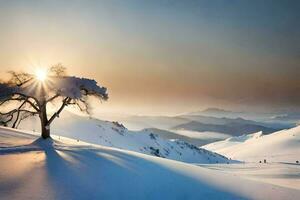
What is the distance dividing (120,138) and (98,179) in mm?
73873

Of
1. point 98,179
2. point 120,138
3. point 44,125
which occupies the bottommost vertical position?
point 98,179

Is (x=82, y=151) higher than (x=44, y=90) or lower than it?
lower

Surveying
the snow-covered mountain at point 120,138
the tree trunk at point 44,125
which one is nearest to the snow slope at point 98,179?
the tree trunk at point 44,125

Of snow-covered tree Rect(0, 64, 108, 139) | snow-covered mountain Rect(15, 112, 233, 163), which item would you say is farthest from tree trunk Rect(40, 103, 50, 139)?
snow-covered mountain Rect(15, 112, 233, 163)

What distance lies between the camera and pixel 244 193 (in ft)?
63.5

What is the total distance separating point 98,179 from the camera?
17.3m

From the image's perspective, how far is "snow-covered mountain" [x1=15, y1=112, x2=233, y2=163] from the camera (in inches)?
3233

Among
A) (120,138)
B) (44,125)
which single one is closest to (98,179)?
(44,125)

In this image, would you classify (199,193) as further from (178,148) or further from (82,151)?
(178,148)

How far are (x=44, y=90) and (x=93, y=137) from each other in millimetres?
57618

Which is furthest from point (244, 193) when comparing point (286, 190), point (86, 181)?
point (86, 181)

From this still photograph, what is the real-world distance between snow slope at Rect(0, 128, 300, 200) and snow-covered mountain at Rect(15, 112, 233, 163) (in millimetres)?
57622

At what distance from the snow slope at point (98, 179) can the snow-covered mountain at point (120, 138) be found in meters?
57.6

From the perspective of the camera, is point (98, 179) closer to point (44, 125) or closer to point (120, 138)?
point (44, 125)
